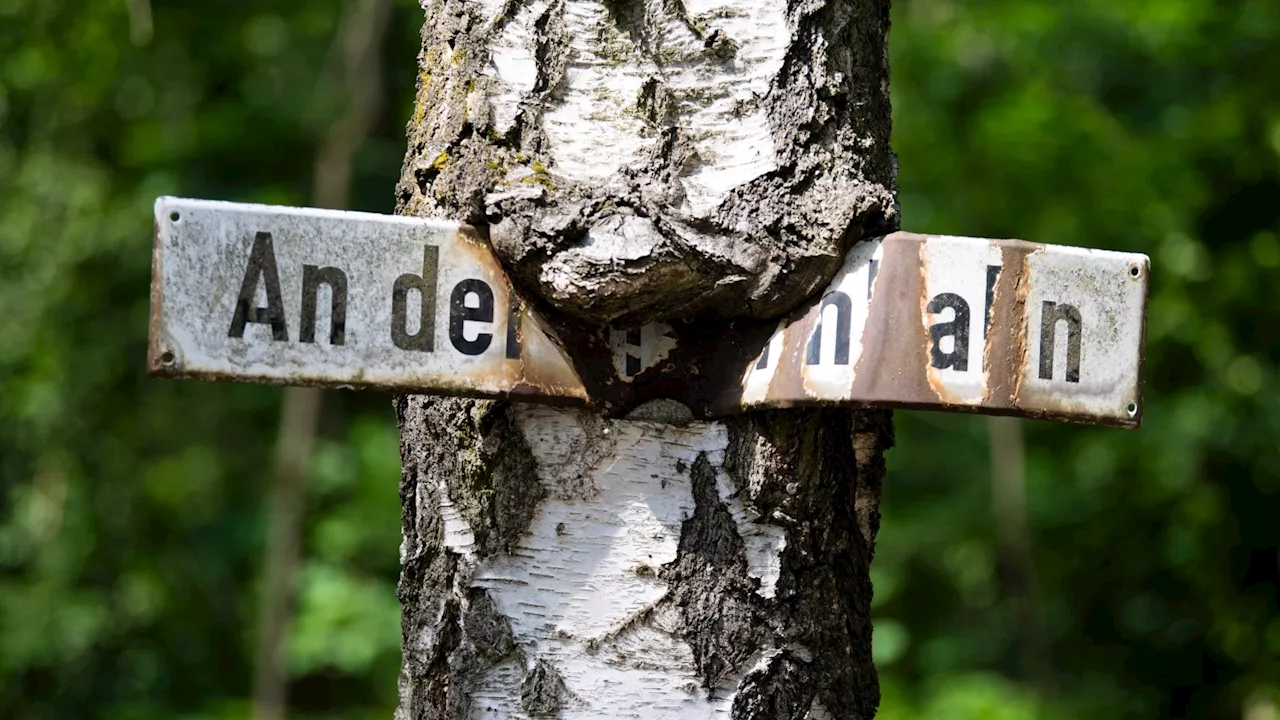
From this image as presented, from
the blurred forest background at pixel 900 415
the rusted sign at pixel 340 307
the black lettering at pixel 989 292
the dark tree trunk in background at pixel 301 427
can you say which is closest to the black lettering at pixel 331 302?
the rusted sign at pixel 340 307

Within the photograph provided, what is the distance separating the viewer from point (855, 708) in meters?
1.26

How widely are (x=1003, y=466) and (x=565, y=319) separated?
5.78m

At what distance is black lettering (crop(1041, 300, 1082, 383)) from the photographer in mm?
1218

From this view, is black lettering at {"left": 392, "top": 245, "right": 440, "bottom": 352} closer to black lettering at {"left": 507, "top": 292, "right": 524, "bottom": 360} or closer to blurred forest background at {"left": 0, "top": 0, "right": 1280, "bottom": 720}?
black lettering at {"left": 507, "top": 292, "right": 524, "bottom": 360}

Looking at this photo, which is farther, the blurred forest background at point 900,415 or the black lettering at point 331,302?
the blurred forest background at point 900,415

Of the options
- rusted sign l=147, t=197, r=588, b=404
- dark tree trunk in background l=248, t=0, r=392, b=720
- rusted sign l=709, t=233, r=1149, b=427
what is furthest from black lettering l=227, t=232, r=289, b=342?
dark tree trunk in background l=248, t=0, r=392, b=720

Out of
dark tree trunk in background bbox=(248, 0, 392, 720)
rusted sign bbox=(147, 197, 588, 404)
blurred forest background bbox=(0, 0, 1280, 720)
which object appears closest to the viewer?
rusted sign bbox=(147, 197, 588, 404)

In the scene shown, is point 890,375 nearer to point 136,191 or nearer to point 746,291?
point 746,291

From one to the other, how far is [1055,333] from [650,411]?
1.24 feet

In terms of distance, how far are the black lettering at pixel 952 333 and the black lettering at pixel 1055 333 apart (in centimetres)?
8

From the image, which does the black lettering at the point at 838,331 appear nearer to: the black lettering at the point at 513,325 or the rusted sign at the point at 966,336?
the rusted sign at the point at 966,336

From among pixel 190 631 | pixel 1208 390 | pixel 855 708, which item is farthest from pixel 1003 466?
pixel 855 708

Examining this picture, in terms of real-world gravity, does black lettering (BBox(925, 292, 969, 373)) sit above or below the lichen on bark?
below

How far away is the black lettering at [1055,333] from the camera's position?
1.22 m
